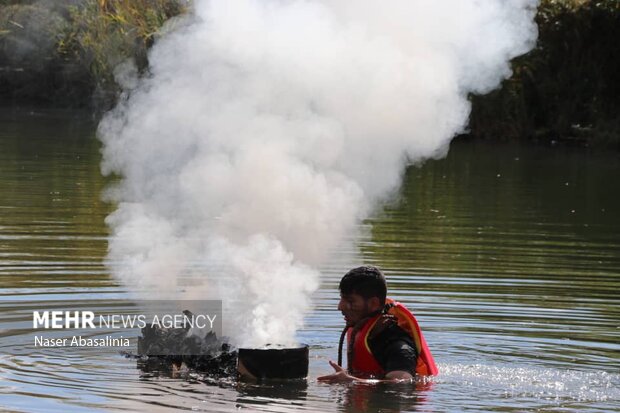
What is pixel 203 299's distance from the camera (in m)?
14.0

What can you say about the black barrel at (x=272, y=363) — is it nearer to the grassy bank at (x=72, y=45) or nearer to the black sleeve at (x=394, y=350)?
the black sleeve at (x=394, y=350)

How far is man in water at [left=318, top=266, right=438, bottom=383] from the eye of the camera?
10.8 meters

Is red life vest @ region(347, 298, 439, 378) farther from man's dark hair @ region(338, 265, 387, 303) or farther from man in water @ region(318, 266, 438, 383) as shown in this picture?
man's dark hair @ region(338, 265, 387, 303)

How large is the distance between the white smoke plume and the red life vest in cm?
160

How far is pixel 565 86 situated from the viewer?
4641 centimetres

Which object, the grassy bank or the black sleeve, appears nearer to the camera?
the black sleeve

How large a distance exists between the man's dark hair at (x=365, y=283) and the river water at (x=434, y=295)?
0.77m

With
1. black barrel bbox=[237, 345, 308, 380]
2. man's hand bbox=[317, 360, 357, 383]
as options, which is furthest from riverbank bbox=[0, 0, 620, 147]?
man's hand bbox=[317, 360, 357, 383]

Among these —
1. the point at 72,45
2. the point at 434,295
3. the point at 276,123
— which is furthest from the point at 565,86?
the point at 276,123

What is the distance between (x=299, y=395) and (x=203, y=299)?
3336 millimetres

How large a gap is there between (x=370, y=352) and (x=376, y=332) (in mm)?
225

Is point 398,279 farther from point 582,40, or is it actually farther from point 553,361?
point 582,40

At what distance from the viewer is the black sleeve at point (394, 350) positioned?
10.7 metres

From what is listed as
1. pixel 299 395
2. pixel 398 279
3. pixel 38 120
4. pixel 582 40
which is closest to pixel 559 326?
pixel 398 279
